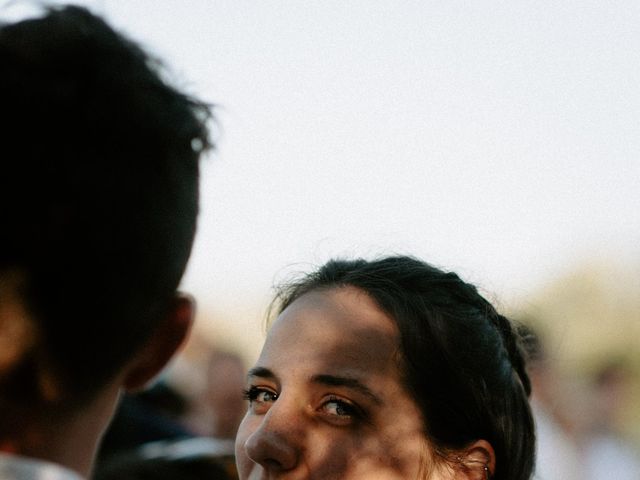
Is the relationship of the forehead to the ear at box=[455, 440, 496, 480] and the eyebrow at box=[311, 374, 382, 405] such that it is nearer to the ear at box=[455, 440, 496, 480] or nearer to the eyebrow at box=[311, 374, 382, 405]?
the eyebrow at box=[311, 374, 382, 405]

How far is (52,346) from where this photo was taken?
1313 millimetres

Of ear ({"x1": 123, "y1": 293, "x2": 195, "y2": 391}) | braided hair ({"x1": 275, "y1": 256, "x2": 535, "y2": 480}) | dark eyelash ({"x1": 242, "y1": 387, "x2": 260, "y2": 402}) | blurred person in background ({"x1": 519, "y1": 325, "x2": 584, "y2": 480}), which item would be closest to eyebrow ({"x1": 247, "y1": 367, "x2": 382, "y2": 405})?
braided hair ({"x1": 275, "y1": 256, "x2": 535, "y2": 480})

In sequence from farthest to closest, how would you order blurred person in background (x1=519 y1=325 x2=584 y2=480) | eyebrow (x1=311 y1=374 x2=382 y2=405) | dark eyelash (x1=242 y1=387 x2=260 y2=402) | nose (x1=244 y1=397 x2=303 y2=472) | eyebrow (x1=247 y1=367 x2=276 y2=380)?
blurred person in background (x1=519 y1=325 x2=584 y2=480), dark eyelash (x1=242 y1=387 x2=260 y2=402), eyebrow (x1=247 y1=367 x2=276 y2=380), eyebrow (x1=311 y1=374 x2=382 y2=405), nose (x1=244 y1=397 x2=303 y2=472)

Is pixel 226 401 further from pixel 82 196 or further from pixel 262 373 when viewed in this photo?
pixel 82 196

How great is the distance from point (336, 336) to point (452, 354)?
1.31 feet

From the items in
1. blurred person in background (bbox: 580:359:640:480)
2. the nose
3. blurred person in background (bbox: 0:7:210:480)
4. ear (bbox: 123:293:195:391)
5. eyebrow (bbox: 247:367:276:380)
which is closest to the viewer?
blurred person in background (bbox: 0:7:210:480)

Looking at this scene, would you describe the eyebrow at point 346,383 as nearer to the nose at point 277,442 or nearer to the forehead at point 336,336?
the forehead at point 336,336

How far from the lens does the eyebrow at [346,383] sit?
2.57 m

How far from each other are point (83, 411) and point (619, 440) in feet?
22.0

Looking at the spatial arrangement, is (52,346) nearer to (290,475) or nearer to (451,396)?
(290,475)

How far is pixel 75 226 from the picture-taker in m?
1.29

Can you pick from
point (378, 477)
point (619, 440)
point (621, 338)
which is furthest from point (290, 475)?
point (621, 338)

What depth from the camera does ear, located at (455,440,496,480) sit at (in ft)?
8.87

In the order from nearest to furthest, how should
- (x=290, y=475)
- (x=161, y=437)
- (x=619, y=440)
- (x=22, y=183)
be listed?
(x=22, y=183) → (x=290, y=475) → (x=161, y=437) → (x=619, y=440)
